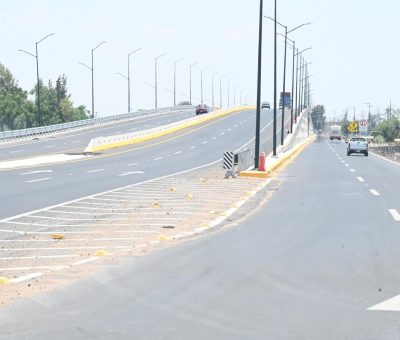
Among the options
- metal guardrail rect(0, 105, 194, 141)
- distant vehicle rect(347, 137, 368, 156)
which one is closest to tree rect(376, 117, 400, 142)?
metal guardrail rect(0, 105, 194, 141)

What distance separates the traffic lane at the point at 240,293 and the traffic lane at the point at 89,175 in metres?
7.35

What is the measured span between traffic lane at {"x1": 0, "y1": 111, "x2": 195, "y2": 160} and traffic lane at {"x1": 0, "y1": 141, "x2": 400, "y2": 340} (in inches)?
1504

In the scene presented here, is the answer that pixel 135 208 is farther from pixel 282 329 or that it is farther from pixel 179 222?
pixel 282 329

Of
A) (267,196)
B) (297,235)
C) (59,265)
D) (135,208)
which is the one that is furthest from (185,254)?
(267,196)

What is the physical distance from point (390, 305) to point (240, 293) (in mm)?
1674

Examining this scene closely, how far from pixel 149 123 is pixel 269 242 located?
87.3 meters

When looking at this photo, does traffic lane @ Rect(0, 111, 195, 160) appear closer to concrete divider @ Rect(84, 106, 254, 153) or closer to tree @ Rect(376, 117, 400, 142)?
concrete divider @ Rect(84, 106, 254, 153)

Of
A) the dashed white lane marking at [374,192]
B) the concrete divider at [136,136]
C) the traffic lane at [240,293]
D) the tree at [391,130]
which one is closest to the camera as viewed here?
the traffic lane at [240,293]

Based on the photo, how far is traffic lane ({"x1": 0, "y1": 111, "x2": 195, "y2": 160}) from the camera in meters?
54.3

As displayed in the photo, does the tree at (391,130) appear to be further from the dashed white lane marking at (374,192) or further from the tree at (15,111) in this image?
the dashed white lane marking at (374,192)

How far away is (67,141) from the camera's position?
68562 mm

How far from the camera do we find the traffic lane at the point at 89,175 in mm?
21109

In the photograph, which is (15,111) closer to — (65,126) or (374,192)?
(65,126)

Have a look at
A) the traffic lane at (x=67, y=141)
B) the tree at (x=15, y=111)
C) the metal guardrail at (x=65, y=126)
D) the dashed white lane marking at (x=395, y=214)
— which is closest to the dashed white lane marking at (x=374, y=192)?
the dashed white lane marking at (x=395, y=214)
